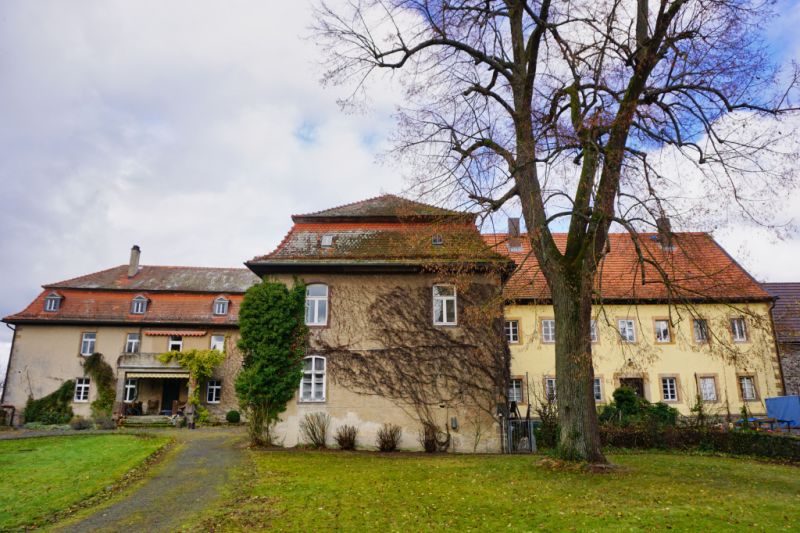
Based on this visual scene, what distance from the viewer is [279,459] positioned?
548 inches

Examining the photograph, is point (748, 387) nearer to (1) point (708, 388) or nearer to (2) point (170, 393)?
(1) point (708, 388)

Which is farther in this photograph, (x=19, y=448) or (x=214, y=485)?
(x=19, y=448)

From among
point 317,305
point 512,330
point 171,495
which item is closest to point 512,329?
point 512,330

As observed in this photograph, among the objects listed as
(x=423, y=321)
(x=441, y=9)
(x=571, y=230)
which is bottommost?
(x=423, y=321)

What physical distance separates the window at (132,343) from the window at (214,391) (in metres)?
4.60

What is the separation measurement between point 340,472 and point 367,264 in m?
7.36

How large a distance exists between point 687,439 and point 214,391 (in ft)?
79.0

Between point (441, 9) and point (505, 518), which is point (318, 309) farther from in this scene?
point (505, 518)

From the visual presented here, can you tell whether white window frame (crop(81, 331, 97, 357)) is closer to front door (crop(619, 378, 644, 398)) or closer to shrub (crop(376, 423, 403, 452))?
shrub (crop(376, 423, 403, 452))

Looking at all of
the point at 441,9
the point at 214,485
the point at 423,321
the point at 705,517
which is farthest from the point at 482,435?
the point at 441,9

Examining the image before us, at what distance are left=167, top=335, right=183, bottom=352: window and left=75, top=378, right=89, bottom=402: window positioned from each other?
4503 mm

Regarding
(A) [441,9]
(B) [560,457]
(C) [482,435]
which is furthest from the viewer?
(C) [482,435]

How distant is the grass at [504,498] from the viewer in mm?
7176

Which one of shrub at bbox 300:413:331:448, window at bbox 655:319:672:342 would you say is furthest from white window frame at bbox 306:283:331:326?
window at bbox 655:319:672:342
